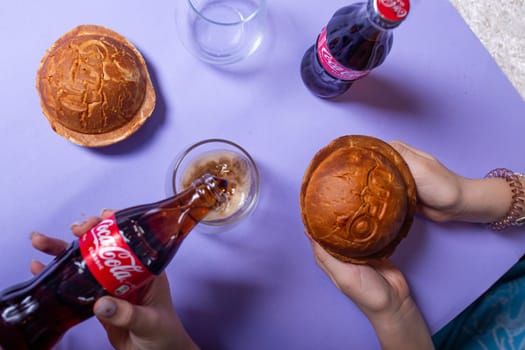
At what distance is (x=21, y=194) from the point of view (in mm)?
913

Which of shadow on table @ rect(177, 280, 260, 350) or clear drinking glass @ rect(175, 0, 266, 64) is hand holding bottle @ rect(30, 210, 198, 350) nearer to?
shadow on table @ rect(177, 280, 260, 350)

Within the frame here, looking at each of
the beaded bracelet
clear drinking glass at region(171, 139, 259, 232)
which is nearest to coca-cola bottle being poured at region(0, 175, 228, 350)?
clear drinking glass at region(171, 139, 259, 232)

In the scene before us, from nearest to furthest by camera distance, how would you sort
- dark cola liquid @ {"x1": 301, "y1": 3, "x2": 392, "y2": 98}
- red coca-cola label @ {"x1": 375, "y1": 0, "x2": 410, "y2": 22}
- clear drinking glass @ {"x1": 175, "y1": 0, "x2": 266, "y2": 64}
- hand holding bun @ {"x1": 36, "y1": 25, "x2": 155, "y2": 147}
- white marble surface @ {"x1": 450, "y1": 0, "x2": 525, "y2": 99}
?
1. red coca-cola label @ {"x1": 375, "y1": 0, "x2": 410, "y2": 22}
2. dark cola liquid @ {"x1": 301, "y1": 3, "x2": 392, "y2": 98}
3. hand holding bun @ {"x1": 36, "y1": 25, "x2": 155, "y2": 147}
4. clear drinking glass @ {"x1": 175, "y1": 0, "x2": 266, "y2": 64}
5. white marble surface @ {"x1": 450, "y1": 0, "x2": 525, "y2": 99}

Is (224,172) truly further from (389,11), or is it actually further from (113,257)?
(389,11)

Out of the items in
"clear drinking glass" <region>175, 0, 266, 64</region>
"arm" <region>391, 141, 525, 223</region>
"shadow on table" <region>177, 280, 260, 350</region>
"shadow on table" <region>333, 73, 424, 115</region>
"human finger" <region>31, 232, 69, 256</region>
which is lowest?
"arm" <region>391, 141, 525, 223</region>

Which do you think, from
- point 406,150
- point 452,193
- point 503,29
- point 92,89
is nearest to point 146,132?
point 92,89

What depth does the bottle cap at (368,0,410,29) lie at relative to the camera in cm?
64

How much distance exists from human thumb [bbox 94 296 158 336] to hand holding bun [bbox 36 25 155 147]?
37 cm

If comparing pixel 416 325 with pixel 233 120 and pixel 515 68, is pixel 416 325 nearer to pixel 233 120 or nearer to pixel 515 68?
pixel 233 120

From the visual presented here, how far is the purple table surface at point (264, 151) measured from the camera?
921 millimetres

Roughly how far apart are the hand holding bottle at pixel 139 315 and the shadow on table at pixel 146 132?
0.19 meters

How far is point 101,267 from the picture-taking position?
25.6 inches

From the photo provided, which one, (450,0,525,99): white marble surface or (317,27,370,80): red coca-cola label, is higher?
(317,27,370,80): red coca-cola label

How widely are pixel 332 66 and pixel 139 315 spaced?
1.92 feet
